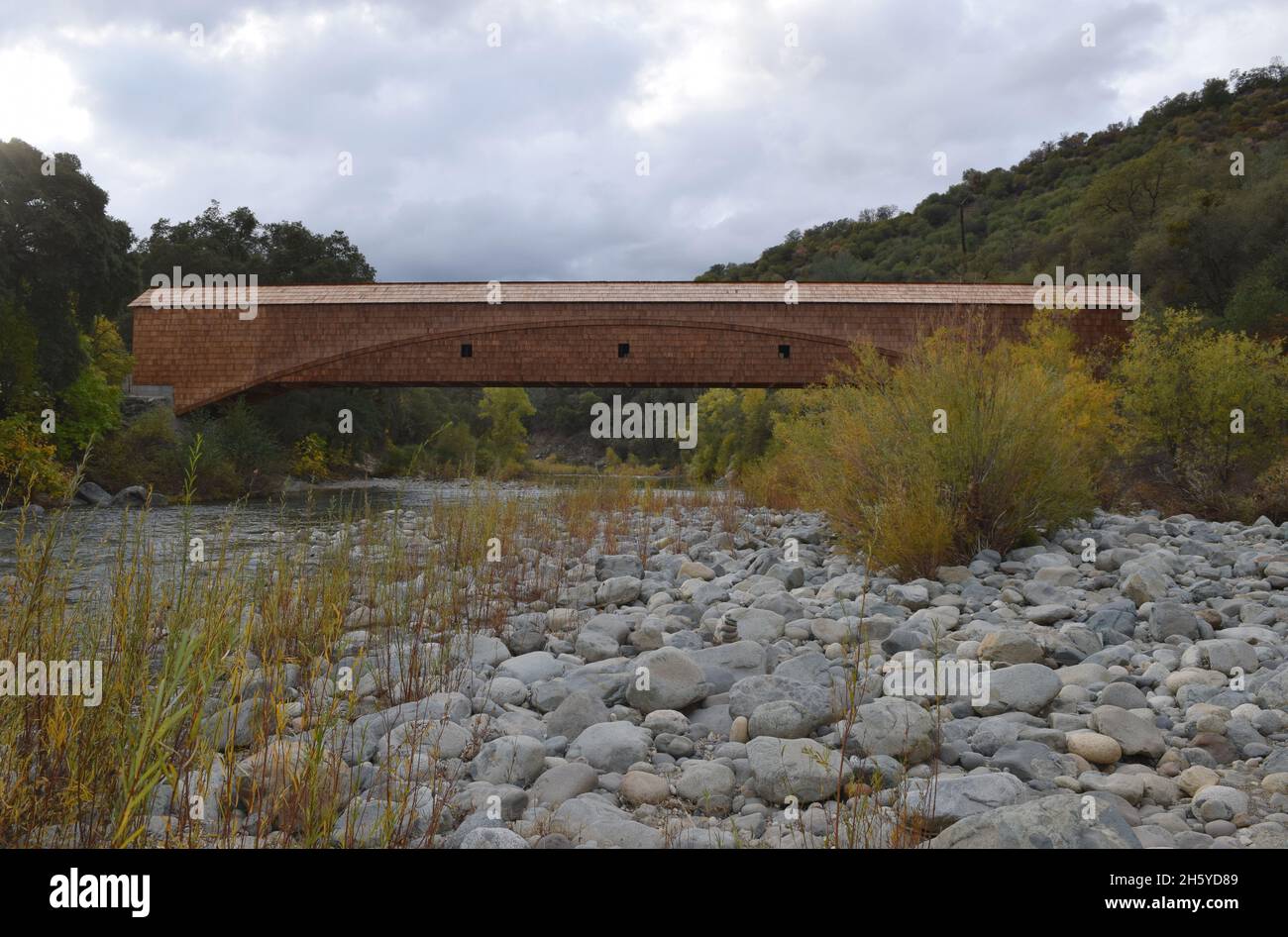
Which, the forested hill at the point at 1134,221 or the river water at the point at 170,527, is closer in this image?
the river water at the point at 170,527

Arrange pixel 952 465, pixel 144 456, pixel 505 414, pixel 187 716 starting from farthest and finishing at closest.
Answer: pixel 505 414 < pixel 144 456 < pixel 952 465 < pixel 187 716

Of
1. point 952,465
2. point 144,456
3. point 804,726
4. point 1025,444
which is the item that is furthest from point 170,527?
point 804,726

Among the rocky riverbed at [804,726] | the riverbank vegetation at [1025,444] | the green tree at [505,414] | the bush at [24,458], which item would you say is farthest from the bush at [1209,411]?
the green tree at [505,414]

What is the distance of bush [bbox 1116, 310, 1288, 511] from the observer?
8750 millimetres

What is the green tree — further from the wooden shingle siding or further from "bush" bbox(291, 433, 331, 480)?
the wooden shingle siding

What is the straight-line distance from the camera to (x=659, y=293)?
16.4m

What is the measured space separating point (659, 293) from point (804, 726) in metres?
14.3

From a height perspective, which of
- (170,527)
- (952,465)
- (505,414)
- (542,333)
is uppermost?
(542,333)

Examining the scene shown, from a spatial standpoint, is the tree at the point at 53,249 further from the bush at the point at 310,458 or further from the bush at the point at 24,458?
the bush at the point at 310,458

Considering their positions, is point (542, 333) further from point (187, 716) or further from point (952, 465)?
point (187, 716)

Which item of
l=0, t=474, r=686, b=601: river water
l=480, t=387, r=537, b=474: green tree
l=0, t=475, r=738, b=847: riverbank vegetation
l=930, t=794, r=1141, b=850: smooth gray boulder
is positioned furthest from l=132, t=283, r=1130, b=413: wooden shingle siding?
l=480, t=387, r=537, b=474: green tree

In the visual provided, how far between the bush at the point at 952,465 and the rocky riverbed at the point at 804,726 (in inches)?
21.6

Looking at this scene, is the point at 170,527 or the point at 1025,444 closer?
the point at 1025,444

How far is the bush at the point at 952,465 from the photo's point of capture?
555 cm
